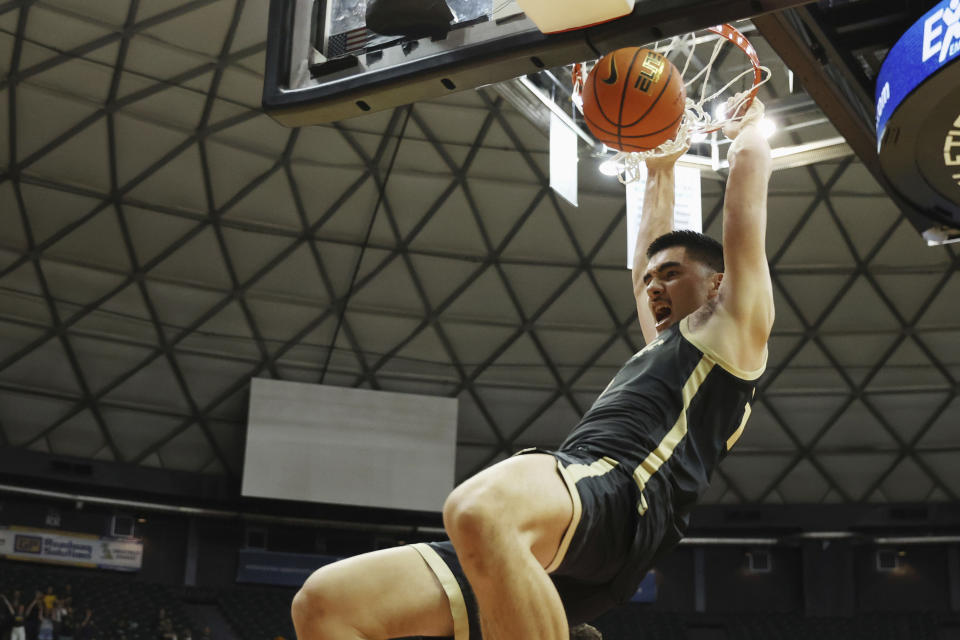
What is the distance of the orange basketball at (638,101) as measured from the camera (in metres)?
6.75

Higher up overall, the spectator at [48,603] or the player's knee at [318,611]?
the spectator at [48,603]

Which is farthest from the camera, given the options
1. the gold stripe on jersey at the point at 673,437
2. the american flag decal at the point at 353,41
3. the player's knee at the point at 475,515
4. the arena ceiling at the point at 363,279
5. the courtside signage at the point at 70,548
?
the courtside signage at the point at 70,548

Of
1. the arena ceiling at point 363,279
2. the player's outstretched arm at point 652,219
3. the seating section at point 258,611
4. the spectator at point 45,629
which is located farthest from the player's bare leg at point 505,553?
the seating section at point 258,611

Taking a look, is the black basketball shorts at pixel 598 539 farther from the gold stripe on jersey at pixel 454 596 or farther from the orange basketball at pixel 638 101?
the orange basketball at pixel 638 101

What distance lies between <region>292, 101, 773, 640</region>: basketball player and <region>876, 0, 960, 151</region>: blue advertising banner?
2.27 metres

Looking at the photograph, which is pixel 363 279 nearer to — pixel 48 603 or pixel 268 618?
pixel 268 618

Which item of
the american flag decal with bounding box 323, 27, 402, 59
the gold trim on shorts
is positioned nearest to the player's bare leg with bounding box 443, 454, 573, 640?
the gold trim on shorts

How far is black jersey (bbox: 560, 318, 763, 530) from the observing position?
373cm

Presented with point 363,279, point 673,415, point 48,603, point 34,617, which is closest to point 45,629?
point 34,617

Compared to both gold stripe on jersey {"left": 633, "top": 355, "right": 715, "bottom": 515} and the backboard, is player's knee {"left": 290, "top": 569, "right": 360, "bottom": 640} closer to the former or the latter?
gold stripe on jersey {"left": 633, "top": 355, "right": 715, "bottom": 515}

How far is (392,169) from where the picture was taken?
66.4 ft

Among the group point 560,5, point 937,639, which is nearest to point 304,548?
point 937,639

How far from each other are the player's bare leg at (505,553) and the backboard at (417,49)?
82.3 inches

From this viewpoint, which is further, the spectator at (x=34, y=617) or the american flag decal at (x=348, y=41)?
the spectator at (x=34, y=617)
